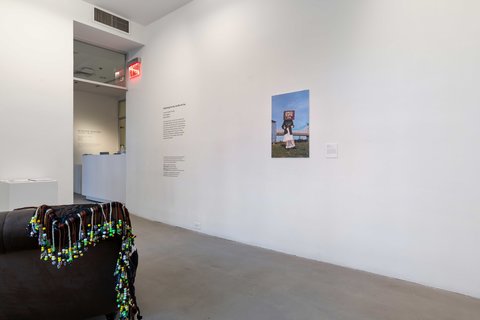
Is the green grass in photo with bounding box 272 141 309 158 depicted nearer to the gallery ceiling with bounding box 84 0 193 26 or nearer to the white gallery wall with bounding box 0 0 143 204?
the gallery ceiling with bounding box 84 0 193 26

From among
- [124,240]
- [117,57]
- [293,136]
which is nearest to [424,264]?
[293,136]

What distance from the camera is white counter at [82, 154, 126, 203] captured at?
6762 mm

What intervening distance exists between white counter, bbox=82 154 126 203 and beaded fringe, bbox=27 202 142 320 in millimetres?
5137

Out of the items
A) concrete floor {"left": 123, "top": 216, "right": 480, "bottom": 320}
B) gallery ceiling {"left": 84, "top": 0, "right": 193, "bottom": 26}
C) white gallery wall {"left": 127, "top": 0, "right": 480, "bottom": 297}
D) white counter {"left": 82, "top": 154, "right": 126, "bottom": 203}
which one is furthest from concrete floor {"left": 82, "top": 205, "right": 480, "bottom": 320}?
gallery ceiling {"left": 84, "top": 0, "right": 193, "bottom": 26}

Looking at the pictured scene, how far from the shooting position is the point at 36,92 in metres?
4.66

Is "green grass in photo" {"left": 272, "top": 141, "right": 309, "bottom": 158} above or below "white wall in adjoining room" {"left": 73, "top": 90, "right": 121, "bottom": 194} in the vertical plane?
below

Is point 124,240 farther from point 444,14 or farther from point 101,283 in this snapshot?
point 444,14

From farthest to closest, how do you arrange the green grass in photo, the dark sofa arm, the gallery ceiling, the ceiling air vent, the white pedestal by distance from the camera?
the ceiling air vent, the gallery ceiling, the white pedestal, the green grass in photo, the dark sofa arm

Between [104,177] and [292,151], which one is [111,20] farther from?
[292,151]

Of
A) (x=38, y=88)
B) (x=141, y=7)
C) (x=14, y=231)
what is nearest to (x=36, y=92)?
(x=38, y=88)

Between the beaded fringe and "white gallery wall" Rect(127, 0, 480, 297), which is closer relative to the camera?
the beaded fringe

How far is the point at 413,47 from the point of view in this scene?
9.17 feet

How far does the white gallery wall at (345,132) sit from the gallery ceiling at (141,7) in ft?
0.89

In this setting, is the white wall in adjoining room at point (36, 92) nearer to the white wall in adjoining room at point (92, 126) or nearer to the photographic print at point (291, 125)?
the photographic print at point (291, 125)
